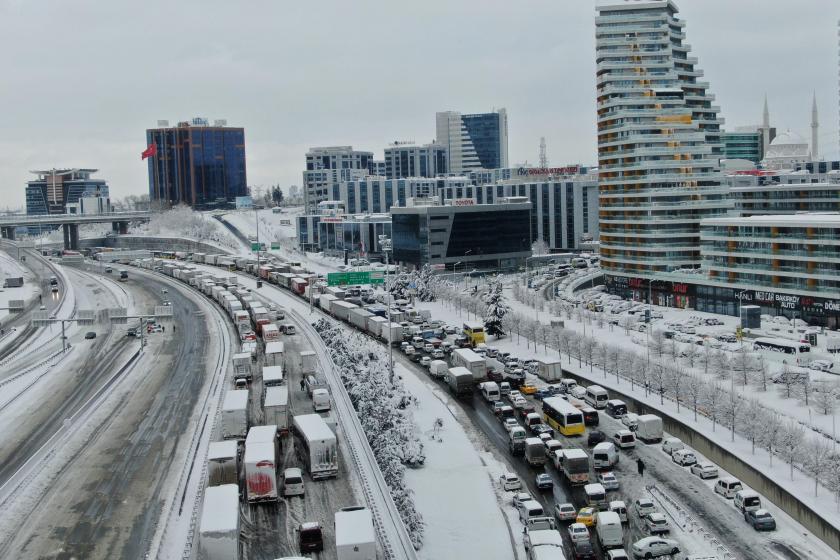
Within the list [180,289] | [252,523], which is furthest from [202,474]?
[180,289]

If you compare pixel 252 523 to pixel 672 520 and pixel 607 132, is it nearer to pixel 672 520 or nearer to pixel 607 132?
pixel 672 520

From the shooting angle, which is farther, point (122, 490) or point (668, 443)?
point (668, 443)

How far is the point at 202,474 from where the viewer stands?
131 ft

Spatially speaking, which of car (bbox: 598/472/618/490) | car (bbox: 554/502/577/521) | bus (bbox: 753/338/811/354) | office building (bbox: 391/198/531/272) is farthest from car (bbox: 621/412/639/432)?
office building (bbox: 391/198/531/272)

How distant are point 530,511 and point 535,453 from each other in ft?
25.9

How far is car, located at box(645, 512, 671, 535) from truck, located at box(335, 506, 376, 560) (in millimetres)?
13398

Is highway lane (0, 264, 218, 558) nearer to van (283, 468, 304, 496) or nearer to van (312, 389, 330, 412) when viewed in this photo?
van (283, 468, 304, 496)

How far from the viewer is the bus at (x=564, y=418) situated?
50781 mm

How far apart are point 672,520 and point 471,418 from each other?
1909cm

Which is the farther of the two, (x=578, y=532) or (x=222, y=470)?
(x=222, y=470)

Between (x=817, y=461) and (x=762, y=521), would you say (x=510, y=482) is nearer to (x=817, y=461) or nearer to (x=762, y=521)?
(x=762, y=521)

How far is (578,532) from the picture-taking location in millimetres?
36062

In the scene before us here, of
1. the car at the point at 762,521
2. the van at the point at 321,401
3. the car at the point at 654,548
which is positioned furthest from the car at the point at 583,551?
the van at the point at 321,401

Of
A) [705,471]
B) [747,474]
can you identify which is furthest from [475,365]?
[747,474]
